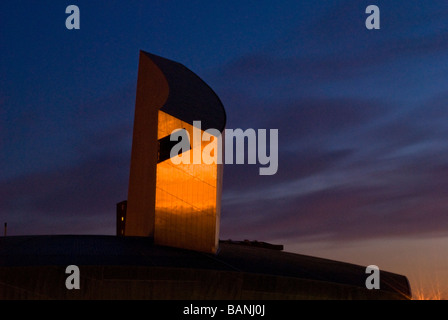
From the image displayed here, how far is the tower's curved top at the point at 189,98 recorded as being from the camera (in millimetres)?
37031

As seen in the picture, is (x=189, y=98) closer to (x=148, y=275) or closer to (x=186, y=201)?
(x=186, y=201)

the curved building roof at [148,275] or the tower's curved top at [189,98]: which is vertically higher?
the tower's curved top at [189,98]

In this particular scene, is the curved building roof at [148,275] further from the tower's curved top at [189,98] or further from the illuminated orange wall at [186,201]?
the tower's curved top at [189,98]

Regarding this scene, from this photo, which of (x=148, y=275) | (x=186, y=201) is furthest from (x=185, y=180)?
(x=148, y=275)

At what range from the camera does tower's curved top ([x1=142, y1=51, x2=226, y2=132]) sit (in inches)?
1458

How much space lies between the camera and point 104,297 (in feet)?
88.3

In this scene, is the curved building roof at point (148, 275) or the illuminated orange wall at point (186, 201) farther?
the illuminated orange wall at point (186, 201)

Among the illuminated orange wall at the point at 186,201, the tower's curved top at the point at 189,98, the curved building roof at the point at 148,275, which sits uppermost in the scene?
the tower's curved top at the point at 189,98

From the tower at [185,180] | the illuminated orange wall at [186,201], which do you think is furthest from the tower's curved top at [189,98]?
the illuminated orange wall at [186,201]

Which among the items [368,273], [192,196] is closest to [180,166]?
[192,196]

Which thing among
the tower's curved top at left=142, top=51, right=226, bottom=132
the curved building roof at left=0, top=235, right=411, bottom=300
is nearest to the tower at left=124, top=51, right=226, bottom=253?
the tower's curved top at left=142, top=51, right=226, bottom=132

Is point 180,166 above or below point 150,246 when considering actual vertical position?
above
